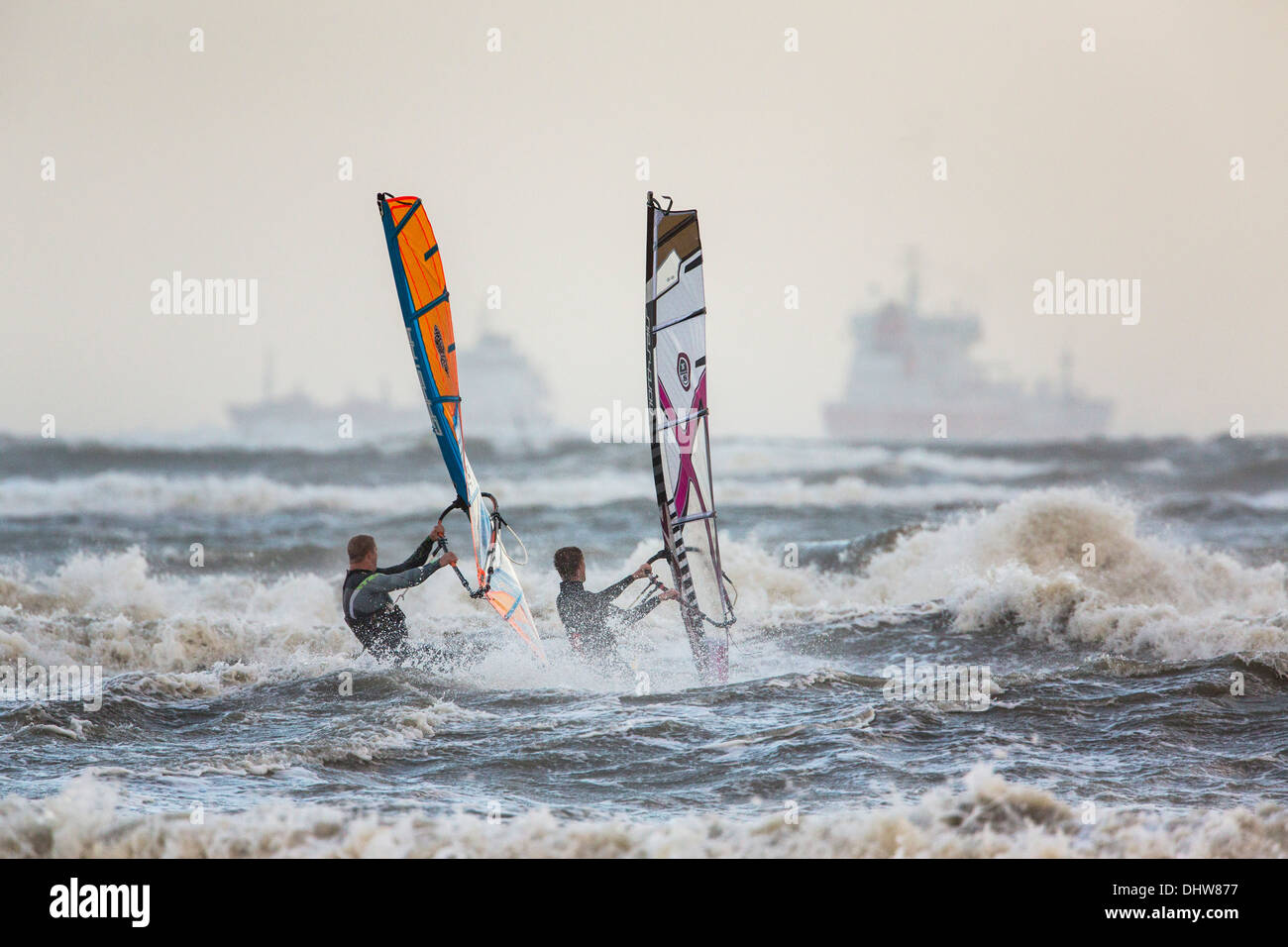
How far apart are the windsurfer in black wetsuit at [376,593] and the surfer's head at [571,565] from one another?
2.20ft

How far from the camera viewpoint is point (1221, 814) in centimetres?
404

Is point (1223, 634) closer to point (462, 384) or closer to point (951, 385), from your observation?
point (462, 384)

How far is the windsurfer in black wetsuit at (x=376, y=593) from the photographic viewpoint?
572 cm

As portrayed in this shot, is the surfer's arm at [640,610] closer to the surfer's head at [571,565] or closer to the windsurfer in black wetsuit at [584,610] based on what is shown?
the windsurfer in black wetsuit at [584,610]

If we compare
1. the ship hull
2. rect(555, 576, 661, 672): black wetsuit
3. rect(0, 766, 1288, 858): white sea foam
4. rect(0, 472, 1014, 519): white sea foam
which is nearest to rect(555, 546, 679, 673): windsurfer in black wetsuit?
rect(555, 576, 661, 672): black wetsuit

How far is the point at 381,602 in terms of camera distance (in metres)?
5.99

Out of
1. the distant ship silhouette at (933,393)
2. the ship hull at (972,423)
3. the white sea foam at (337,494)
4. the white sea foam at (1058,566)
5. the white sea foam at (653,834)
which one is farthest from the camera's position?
the distant ship silhouette at (933,393)

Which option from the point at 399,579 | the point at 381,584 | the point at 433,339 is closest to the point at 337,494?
the point at 381,584

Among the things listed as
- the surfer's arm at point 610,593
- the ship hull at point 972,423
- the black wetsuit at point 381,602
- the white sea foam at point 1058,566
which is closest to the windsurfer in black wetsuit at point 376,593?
the black wetsuit at point 381,602

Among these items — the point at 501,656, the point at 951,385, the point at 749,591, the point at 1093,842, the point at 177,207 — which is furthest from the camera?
the point at 951,385

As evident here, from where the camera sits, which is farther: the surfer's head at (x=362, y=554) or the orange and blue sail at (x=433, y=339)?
the surfer's head at (x=362, y=554)

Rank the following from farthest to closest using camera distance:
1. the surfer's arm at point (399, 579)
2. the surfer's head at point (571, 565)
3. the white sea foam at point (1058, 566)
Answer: the white sea foam at point (1058, 566)
the surfer's head at point (571, 565)
the surfer's arm at point (399, 579)

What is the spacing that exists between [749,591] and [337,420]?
15.8 meters
